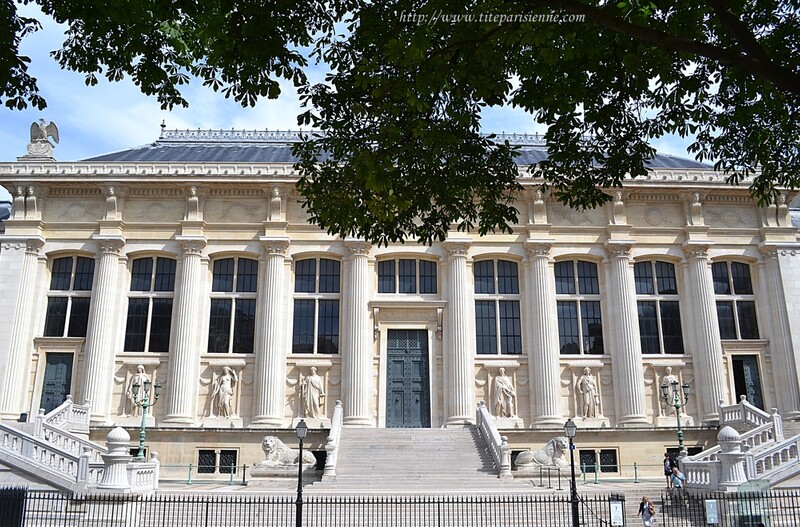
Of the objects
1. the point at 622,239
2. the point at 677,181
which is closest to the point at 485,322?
the point at 622,239

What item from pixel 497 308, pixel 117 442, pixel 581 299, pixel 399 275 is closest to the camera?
pixel 117 442

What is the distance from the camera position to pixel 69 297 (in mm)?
33438

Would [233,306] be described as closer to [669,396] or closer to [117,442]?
[117,442]

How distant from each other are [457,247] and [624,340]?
860 centimetres

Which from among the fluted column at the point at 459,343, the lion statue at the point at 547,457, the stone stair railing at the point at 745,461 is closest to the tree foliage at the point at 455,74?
the stone stair railing at the point at 745,461

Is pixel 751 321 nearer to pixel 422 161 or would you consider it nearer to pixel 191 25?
pixel 422 161

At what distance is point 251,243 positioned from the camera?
33.8 m

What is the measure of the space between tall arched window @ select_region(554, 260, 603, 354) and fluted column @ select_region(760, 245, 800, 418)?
7.87 metres

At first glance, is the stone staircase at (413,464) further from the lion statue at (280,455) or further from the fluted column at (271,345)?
the fluted column at (271,345)

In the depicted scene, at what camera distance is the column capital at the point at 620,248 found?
3350 centimetres

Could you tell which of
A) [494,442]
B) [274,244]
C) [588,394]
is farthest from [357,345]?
[588,394]

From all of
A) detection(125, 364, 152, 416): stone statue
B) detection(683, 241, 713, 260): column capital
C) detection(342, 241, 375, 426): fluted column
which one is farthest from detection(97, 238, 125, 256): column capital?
detection(683, 241, 713, 260): column capital

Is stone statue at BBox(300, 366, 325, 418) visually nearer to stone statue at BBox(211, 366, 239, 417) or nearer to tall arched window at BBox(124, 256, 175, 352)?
stone statue at BBox(211, 366, 239, 417)

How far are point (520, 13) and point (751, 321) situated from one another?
27291 millimetres
